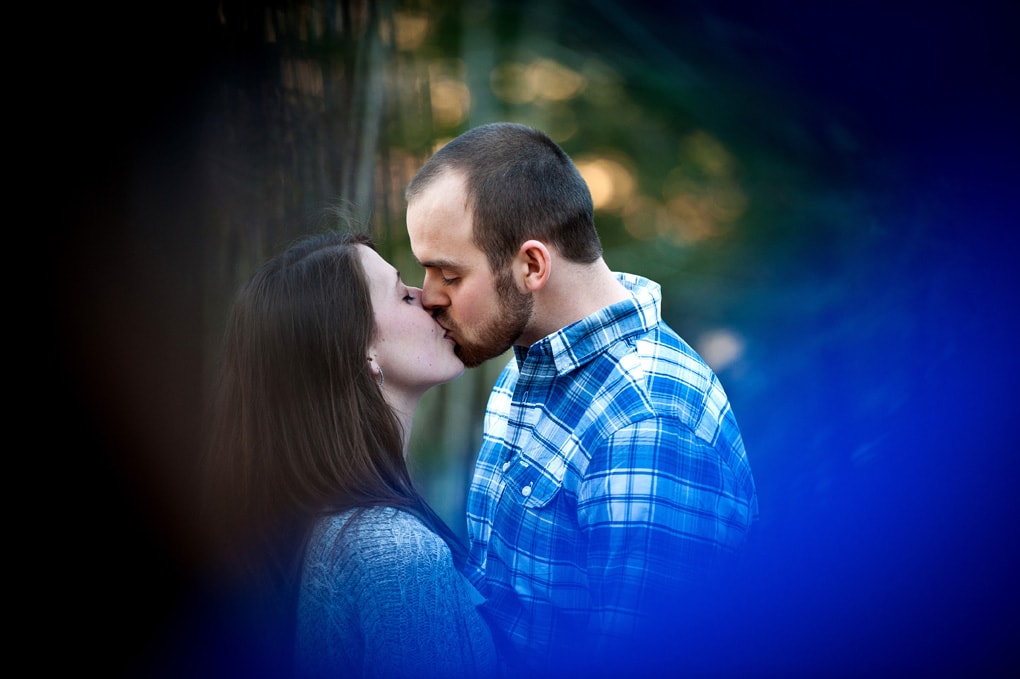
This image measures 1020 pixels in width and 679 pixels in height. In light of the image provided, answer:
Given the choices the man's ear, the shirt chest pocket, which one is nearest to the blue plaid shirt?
the shirt chest pocket

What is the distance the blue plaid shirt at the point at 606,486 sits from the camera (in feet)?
3.44

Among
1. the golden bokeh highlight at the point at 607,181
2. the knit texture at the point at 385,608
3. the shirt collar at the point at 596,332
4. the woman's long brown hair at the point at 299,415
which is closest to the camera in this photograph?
the knit texture at the point at 385,608

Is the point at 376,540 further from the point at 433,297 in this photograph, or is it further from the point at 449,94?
the point at 449,94

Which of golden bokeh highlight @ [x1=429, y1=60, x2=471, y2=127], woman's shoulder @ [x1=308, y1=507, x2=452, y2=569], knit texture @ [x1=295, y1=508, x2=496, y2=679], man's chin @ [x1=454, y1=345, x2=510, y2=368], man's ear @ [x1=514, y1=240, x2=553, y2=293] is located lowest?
knit texture @ [x1=295, y1=508, x2=496, y2=679]

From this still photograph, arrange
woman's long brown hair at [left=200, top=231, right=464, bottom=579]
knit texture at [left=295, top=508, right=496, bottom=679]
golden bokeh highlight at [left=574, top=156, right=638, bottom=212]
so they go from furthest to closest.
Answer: golden bokeh highlight at [left=574, top=156, right=638, bottom=212] < woman's long brown hair at [left=200, top=231, right=464, bottom=579] < knit texture at [left=295, top=508, right=496, bottom=679]

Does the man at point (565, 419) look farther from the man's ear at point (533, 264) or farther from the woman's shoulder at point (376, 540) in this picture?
the woman's shoulder at point (376, 540)

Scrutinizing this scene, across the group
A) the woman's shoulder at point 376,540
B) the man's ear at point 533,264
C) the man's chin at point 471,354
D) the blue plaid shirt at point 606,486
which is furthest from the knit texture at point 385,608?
the man's ear at point 533,264

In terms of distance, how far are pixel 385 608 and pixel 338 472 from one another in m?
0.21

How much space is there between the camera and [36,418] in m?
0.66

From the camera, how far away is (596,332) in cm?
123

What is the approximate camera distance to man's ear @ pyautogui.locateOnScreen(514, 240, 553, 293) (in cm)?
129

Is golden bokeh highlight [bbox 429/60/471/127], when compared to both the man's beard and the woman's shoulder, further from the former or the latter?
the woman's shoulder

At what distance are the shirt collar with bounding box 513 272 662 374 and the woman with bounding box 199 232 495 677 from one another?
0.19m

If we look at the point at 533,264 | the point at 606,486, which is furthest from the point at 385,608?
the point at 533,264
